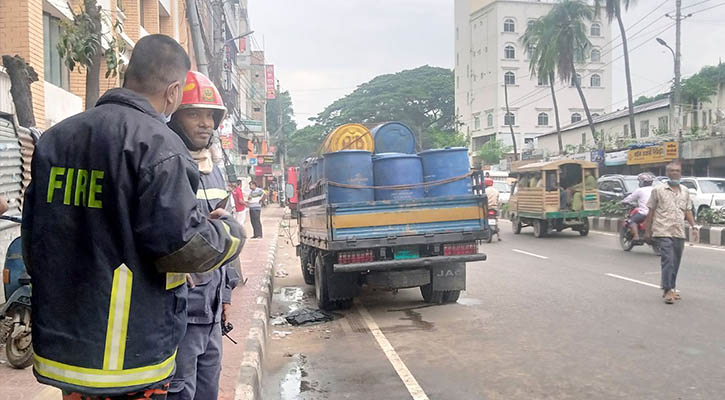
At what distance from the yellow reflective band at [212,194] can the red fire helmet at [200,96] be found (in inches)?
16.0

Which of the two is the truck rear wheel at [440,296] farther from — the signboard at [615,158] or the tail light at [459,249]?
the signboard at [615,158]

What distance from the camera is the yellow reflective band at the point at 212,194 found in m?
2.65

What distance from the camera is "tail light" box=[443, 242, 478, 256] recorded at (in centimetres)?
760

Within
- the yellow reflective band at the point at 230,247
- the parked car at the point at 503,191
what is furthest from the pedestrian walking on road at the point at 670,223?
the parked car at the point at 503,191

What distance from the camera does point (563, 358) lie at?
5480mm

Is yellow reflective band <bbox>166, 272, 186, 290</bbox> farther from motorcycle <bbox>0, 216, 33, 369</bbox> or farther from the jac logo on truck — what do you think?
the jac logo on truck

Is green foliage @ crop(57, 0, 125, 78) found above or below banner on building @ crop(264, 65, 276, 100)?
below

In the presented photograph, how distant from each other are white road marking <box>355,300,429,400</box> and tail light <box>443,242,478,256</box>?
123 centimetres

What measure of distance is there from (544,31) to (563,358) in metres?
38.1

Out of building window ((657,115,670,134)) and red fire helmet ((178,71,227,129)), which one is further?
building window ((657,115,670,134))

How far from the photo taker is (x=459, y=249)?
25.0 ft

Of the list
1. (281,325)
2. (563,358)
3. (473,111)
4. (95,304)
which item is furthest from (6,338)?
(473,111)

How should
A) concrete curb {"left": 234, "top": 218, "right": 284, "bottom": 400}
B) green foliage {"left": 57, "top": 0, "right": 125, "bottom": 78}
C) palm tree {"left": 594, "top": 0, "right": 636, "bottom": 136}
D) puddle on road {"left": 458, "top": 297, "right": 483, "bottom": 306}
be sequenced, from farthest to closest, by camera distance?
palm tree {"left": 594, "top": 0, "right": 636, "bottom": 136}
puddle on road {"left": 458, "top": 297, "right": 483, "bottom": 306}
green foliage {"left": 57, "top": 0, "right": 125, "bottom": 78}
concrete curb {"left": 234, "top": 218, "right": 284, "bottom": 400}

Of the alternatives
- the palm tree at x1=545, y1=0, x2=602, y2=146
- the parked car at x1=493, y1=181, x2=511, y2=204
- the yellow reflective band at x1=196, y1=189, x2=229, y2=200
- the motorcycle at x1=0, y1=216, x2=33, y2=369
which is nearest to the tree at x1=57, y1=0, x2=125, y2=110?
the motorcycle at x1=0, y1=216, x2=33, y2=369
